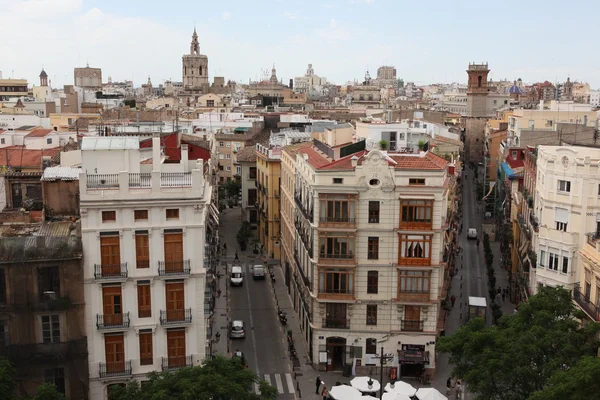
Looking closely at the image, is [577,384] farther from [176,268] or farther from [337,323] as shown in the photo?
[337,323]

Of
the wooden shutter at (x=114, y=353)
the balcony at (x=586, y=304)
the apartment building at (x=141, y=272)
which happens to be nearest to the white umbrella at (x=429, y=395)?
the balcony at (x=586, y=304)

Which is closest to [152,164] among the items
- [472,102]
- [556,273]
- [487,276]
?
[556,273]

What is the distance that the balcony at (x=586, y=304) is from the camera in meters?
36.3

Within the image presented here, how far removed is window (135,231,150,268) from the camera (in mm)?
34750

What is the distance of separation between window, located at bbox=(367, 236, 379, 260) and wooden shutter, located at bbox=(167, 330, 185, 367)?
14.4 m

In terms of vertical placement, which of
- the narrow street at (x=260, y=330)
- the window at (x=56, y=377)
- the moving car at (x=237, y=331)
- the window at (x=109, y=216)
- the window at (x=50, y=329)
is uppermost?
the window at (x=109, y=216)

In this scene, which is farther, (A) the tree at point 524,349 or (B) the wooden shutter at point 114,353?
(B) the wooden shutter at point 114,353

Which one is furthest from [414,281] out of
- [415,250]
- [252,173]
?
[252,173]

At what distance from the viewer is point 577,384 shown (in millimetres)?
26469

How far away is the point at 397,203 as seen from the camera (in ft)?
146

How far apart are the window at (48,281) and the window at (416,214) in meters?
21.1

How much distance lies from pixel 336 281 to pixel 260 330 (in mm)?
11099

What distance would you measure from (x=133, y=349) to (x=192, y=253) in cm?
559

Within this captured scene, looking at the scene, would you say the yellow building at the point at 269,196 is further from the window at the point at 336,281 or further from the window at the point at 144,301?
the window at the point at 144,301
